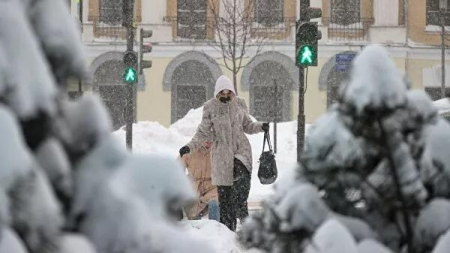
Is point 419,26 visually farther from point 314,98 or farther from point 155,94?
point 155,94

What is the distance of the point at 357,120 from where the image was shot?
1854mm

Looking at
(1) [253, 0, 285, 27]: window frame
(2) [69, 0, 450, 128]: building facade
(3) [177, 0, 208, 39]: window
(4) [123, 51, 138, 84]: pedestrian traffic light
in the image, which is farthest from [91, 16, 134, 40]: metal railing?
(4) [123, 51, 138, 84]: pedestrian traffic light

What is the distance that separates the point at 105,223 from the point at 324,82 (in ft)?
114

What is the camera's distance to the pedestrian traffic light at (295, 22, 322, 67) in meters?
12.7

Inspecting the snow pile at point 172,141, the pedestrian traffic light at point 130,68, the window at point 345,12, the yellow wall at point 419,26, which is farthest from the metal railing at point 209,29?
the pedestrian traffic light at point 130,68

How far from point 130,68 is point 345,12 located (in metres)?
20.0

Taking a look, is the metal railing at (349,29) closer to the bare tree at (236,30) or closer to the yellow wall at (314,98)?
the yellow wall at (314,98)

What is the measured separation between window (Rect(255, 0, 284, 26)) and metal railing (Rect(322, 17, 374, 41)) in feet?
6.12

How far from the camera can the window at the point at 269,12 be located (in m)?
36.7

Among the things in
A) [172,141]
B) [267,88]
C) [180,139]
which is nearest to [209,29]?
[267,88]

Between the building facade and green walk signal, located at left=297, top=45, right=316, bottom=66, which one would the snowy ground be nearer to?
green walk signal, located at left=297, top=45, right=316, bottom=66

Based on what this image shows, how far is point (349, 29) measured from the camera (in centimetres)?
3669

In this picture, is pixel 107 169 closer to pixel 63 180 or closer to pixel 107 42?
pixel 63 180

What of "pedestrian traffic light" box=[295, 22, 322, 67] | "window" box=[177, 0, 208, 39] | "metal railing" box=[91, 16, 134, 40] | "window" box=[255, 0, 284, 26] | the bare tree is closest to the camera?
"pedestrian traffic light" box=[295, 22, 322, 67]
